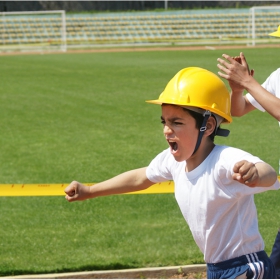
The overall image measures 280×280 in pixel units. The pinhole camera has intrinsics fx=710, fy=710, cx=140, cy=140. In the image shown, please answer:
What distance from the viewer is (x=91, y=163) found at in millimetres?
11953

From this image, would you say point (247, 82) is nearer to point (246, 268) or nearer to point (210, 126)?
point (210, 126)

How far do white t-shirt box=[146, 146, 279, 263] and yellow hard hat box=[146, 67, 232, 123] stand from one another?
254 millimetres

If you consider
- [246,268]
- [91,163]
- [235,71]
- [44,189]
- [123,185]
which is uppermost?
[235,71]

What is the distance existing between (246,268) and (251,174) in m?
0.70

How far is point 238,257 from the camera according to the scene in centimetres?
392

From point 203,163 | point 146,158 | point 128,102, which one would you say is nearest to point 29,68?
point 128,102

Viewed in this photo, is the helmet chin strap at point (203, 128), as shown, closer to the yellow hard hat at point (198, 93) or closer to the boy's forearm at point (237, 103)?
the yellow hard hat at point (198, 93)

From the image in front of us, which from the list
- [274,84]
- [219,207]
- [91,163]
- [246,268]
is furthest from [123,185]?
[91,163]

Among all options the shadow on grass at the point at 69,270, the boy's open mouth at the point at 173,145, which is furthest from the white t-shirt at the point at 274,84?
the shadow on grass at the point at 69,270

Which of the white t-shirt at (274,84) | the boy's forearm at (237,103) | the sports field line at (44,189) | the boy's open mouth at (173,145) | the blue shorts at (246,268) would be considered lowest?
the sports field line at (44,189)

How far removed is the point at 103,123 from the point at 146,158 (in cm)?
383

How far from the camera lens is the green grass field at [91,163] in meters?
7.04

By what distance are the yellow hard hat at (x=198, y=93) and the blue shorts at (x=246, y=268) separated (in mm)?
811

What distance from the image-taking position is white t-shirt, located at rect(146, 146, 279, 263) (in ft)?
12.4
